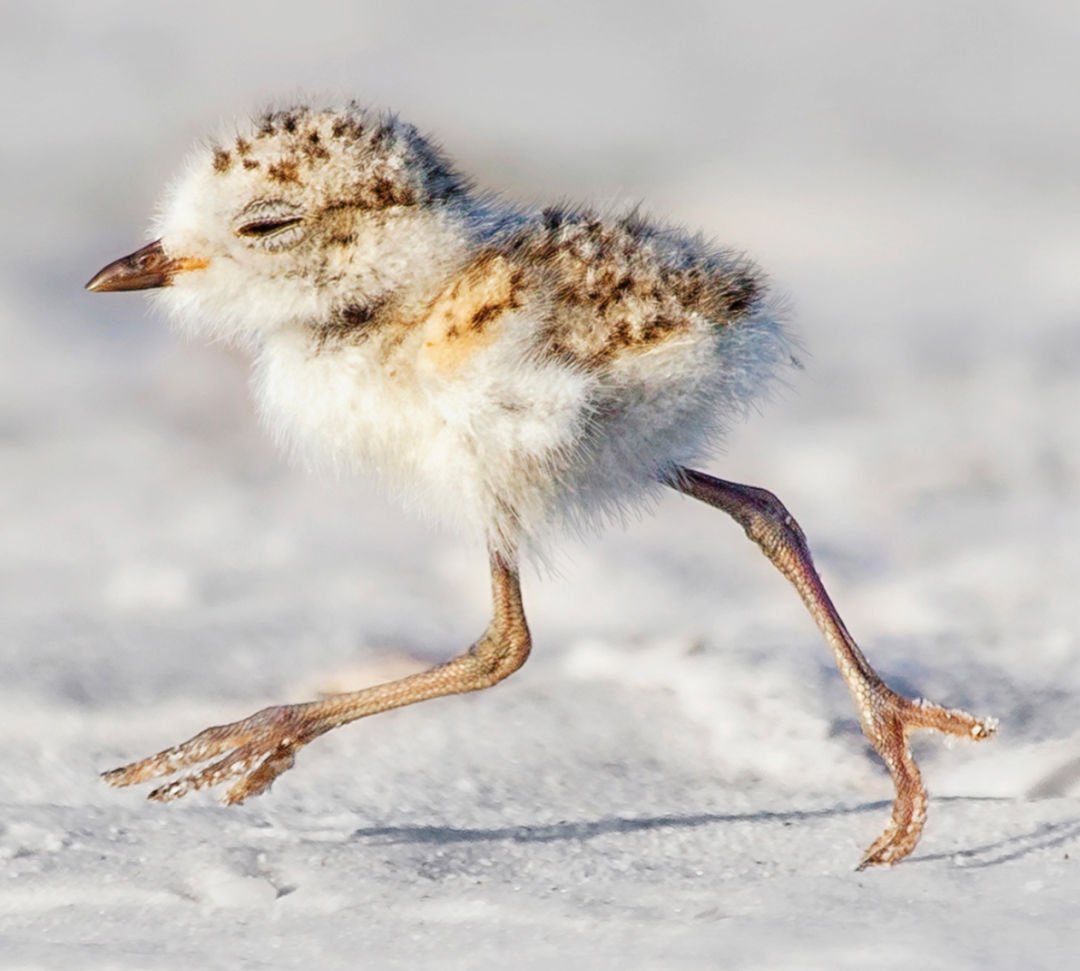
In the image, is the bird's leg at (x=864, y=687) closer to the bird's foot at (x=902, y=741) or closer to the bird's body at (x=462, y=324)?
the bird's foot at (x=902, y=741)

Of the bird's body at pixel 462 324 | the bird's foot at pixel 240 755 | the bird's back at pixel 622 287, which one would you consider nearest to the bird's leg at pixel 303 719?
the bird's foot at pixel 240 755

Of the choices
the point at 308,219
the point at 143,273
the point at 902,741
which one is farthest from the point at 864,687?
the point at 143,273

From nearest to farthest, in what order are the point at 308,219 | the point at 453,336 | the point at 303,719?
the point at 453,336
the point at 308,219
the point at 303,719

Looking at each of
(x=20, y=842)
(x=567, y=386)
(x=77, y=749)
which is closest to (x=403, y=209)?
(x=567, y=386)

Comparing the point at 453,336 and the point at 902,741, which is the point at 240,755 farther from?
the point at 902,741

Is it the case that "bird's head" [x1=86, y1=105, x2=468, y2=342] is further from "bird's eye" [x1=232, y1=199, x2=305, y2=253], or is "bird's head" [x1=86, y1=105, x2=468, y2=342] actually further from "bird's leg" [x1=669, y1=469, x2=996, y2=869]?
"bird's leg" [x1=669, y1=469, x2=996, y2=869]

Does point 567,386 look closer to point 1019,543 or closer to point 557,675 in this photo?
point 557,675
